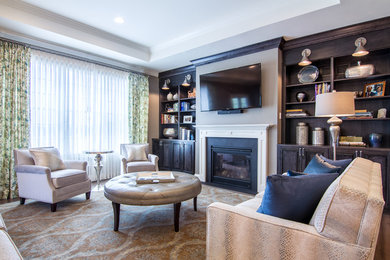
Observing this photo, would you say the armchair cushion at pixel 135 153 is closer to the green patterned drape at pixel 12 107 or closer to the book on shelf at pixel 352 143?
the green patterned drape at pixel 12 107

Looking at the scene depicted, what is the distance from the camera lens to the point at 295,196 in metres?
1.19

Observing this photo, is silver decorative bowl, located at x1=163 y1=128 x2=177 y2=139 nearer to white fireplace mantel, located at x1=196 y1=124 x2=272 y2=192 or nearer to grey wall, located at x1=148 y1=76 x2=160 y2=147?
grey wall, located at x1=148 y1=76 x2=160 y2=147

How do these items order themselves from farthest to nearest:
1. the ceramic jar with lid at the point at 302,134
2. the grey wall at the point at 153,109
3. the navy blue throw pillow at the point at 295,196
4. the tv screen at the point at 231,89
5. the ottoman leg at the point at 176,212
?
the grey wall at the point at 153,109
the tv screen at the point at 231,89
the ceramic jar with lid at the point at 302,134
the ottoman leg at the point at 176,212
the navy blue throw pillow at the point at 295,196

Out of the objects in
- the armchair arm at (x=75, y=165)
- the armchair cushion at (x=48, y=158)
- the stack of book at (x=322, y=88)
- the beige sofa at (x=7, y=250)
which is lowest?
the beige sofa at (x=7, y=250)

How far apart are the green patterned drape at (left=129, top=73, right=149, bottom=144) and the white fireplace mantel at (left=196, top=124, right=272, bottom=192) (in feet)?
5.10

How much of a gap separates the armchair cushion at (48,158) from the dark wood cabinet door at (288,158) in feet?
11.2

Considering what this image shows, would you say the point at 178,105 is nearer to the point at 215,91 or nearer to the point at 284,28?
the point at 215,91

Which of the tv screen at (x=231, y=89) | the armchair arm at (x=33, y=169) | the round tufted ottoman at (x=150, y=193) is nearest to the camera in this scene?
the round tufted ottoman at (x=150, y=193)

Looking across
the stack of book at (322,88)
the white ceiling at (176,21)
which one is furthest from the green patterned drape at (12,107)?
the stack of book at (322,88)

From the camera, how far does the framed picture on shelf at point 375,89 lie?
10.1 feet

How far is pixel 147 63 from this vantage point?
16.1 feet

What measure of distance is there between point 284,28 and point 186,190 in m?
2.68

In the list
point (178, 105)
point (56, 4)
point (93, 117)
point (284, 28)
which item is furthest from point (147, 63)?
point (284, 28)

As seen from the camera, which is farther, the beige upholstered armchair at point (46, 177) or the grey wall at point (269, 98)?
the grey wall at point (269, 98)
